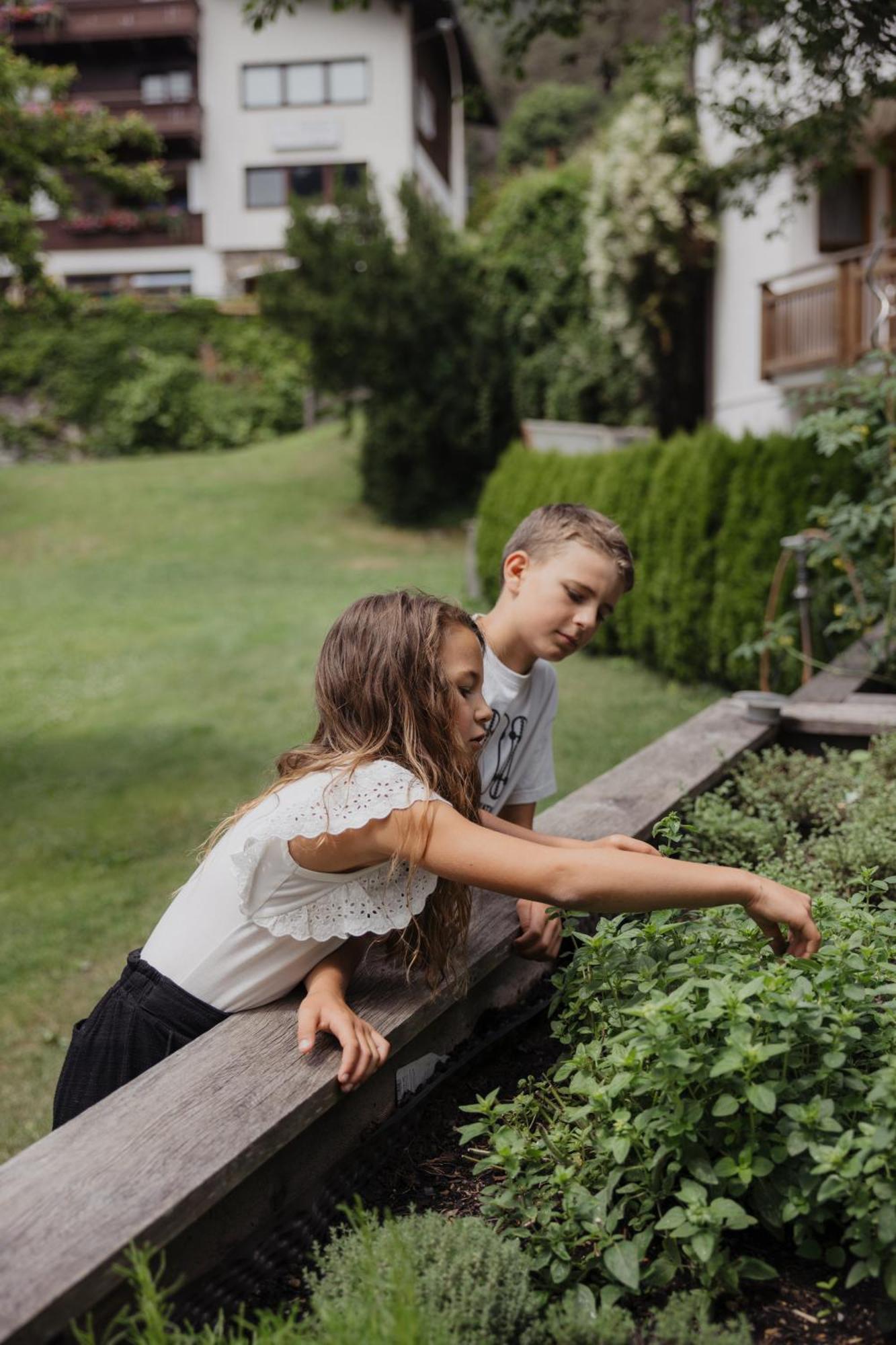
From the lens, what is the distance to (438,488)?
18.6m

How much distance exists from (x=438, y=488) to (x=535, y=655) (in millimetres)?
16221

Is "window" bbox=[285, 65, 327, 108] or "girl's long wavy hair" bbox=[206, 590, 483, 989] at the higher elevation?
"window" bbox=[285, 65, 327, 108]

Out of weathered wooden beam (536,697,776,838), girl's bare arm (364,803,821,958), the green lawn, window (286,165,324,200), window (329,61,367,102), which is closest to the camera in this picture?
girl's bare arm (364,803,821,958)

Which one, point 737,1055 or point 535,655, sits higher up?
point 535,655

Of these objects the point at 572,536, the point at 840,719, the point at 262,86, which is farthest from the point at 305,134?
the point at 572,536

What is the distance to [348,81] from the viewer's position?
1135 inches

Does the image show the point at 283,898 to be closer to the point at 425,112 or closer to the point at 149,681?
the point at 149,681

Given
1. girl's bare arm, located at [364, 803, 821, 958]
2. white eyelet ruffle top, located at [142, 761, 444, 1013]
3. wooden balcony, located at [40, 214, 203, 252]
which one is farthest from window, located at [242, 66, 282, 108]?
girl's bare arm, located at [364, 803, 821, 958]

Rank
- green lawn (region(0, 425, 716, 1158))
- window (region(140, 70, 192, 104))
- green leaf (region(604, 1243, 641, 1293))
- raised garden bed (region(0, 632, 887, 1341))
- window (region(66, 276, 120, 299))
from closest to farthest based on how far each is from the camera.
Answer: raised garden bed (region(0, 632, 887, 1341)) < green leaf (region(604, 1243, 641, 1293)) < green lawn (region(0, 425, 716, 1158)) < window (region(66, 276, 120, 299)) < window (region(140, 70, 192, 104))

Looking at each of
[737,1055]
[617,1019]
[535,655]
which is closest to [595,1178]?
[617,1019]

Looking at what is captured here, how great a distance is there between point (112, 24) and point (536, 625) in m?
33.1

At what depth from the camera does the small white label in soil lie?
201 cm

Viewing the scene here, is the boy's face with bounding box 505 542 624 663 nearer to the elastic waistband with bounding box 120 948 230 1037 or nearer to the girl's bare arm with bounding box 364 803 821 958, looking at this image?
the girl's bare arm with bounding box 364 803 821 958

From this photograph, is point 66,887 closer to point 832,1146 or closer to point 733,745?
point 733,745
